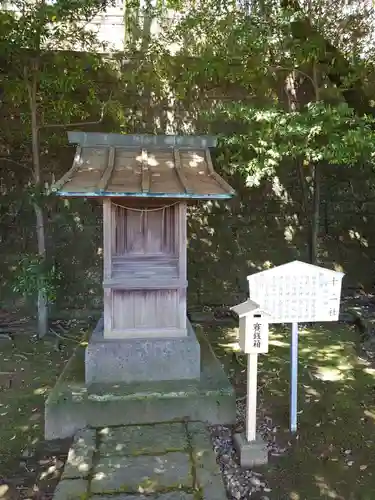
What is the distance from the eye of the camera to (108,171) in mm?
3984

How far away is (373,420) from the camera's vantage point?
4.04 metres

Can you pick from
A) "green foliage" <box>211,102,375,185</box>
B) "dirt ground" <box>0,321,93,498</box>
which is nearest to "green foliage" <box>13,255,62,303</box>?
"dirt ground" <box>0,321,93,498</box>

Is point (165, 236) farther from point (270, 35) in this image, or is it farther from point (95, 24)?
point (95, 24)

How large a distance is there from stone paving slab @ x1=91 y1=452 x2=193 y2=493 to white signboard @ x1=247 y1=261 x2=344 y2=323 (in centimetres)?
140

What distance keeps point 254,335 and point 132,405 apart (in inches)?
52.4

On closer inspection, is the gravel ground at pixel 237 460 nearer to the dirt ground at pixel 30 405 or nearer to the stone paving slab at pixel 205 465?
the stone paving slab at pixel 205 465

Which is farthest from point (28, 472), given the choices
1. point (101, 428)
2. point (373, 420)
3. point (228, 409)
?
point (373, 420)

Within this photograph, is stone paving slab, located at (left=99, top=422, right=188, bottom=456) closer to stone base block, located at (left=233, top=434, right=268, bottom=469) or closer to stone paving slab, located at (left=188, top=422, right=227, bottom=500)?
stone paving slab, located at (left=188, top=422, right=227, bottom=500)

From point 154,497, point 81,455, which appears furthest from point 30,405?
point 154,497

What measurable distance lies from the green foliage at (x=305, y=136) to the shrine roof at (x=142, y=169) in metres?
1.17

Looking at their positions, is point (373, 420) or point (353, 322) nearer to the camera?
point (373, 420)

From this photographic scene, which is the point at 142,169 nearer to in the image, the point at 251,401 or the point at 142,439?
the point at 251,401

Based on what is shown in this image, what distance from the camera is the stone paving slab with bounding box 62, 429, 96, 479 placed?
3.10 m

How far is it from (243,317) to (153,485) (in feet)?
4.47
